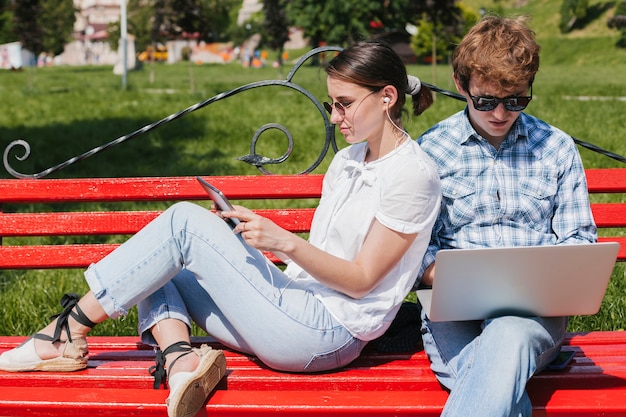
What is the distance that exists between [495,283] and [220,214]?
0.83 m

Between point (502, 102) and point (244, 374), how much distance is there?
111 cm

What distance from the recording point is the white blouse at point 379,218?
2467mm

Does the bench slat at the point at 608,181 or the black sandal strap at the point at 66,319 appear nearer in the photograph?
the black sandal strap at the point at 66,319

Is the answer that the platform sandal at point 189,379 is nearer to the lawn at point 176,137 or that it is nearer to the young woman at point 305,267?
the young woman at point 305,267

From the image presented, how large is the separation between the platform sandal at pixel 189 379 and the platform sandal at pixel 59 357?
0.23m

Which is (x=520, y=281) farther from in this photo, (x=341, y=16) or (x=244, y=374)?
(x=341, y=16)

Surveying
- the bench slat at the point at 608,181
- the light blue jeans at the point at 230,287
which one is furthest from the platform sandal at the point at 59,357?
the bench slat at the point at 608,181

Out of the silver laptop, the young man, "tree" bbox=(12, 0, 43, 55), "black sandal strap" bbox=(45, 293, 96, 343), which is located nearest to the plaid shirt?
the young man

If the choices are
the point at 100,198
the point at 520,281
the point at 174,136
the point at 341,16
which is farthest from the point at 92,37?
the point at 520,281

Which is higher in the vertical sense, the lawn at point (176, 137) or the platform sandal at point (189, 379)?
the platform sandal at point (189, 379)

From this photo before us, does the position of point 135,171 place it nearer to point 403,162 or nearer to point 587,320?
point 587,320

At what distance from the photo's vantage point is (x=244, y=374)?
2.59 meters

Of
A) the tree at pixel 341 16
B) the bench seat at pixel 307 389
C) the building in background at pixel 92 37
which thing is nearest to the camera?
the bench seat at pixel 307 389

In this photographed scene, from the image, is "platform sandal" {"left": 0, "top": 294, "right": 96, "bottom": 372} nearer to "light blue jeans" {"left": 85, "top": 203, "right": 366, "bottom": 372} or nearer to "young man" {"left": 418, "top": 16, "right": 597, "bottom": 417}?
"light blue jeans" {"left": 85, "top": 203, "right": 366, "bottom": 372}
